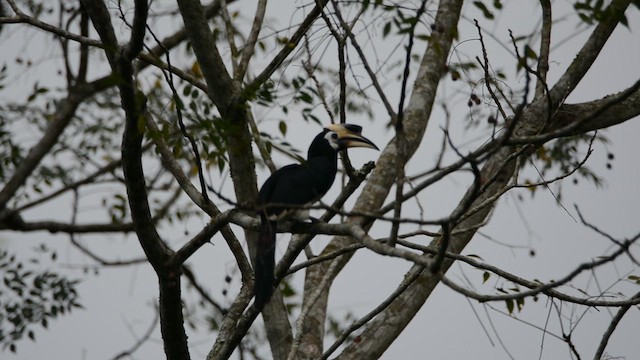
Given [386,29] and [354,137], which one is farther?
[354,137]

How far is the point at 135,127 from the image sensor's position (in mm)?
3984

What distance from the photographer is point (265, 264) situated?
4.51m

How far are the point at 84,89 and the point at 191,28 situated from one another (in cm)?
373

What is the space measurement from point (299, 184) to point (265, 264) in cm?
91

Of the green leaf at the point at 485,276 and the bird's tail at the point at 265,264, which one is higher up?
the bird's tail at the point at 265,264

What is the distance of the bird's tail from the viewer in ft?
14.6

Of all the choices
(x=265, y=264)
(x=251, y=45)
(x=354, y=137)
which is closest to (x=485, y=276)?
(x=265, y=264)

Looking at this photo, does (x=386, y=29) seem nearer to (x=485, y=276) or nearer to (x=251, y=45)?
(x=485, y=276)

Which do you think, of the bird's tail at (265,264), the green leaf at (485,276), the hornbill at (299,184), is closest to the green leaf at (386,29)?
the hornbill at (299,184)

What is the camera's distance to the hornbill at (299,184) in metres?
4.50

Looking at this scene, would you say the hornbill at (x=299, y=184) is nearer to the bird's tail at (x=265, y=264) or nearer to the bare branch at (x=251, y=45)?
the bird's tail at (x=265, y=264)

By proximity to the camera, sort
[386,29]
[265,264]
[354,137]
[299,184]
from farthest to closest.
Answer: [354,137], [299,184], [265,264], [386,29]

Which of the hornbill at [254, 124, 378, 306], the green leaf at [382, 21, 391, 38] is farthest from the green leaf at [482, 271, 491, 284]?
the green leaf at [382, 21, 391, 38]

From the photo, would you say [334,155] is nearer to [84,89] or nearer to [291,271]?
[291,271]
